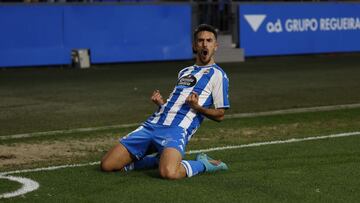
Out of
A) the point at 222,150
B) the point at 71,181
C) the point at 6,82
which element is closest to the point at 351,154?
the point at 222,150

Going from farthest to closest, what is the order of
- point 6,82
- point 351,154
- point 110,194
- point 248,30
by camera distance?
point 248,30 < point 6,82 < point 351,154 < point 110,194

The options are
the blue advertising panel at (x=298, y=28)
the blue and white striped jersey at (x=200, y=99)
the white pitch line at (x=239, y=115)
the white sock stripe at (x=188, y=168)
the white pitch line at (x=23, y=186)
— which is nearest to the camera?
the white pitch line at (x=23, y=186)

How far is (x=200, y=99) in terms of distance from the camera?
28.6 ft

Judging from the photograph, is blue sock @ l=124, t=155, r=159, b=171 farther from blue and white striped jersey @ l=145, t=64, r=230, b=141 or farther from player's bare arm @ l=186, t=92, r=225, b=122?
player's bare arm @ l=186, t=92, r=225, b=122

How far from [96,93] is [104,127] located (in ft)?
15.4

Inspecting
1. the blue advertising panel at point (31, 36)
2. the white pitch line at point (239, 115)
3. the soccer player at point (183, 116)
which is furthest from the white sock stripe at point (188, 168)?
the blue advertising panel at point (31, 36)

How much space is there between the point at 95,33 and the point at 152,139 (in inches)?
579

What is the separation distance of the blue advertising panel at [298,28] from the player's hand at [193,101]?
57.1 feet

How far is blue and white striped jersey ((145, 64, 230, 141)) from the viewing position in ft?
28.4

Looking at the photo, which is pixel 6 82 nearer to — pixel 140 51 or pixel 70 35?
pixel 70 35

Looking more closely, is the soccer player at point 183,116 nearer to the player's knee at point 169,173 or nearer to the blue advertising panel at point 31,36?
the player's knee at point 169,173

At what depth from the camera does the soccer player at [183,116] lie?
8.45m

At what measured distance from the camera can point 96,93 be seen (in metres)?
16.7

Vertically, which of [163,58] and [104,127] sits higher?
[104,127]
